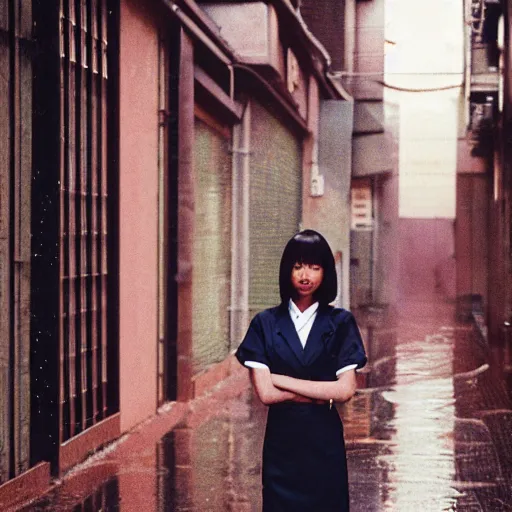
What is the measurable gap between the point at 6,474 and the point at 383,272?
2370cm

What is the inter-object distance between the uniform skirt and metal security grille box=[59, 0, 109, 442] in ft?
11.0

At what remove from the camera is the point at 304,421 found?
429 centimetres

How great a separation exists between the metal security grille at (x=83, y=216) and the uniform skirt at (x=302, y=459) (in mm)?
3338

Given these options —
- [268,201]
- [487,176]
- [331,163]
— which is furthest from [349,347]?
[487,176]

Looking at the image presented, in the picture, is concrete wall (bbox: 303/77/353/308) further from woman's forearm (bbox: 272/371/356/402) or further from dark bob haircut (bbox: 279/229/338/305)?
woman's forearm (bbox: 272/371/356/402)

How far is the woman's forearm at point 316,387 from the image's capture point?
4.21 metres

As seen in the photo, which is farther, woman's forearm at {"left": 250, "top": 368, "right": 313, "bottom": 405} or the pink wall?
the pink wall

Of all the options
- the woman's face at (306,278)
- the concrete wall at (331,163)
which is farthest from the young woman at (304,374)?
the concrete wall at (331,163)

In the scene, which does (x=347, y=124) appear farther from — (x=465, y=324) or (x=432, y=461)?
(x=432, y=461)

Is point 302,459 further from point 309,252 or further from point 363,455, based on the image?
point 363,455

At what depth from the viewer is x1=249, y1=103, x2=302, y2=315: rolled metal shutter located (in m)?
15.1

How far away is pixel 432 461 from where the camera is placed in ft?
26.8

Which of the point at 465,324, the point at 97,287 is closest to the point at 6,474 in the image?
the point at 97,287

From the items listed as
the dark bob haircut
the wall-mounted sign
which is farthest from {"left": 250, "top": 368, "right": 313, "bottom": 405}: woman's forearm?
the wall-mounted sign
